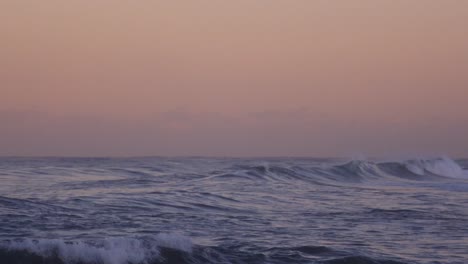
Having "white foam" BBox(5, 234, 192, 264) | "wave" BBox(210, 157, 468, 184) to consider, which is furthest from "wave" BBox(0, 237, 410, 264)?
"wave" BBox(210, 157, 468, 184)

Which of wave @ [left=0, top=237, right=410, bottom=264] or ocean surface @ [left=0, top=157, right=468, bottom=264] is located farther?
ocean surface @ [left=0, top=157, right=468, bottom=264]

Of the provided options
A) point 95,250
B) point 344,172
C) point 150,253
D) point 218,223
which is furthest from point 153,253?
point 344,172

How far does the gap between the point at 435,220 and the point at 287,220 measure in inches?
125

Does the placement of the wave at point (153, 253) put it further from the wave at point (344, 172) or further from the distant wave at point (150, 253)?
the wave at point (344, 172)

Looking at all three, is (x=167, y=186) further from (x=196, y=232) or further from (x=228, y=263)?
(x=228, y=263)

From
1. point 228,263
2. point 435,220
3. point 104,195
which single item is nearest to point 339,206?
point 435,220

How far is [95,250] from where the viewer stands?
862cm

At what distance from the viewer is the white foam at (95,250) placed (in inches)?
336

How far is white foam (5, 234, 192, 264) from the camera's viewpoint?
8.54 metres

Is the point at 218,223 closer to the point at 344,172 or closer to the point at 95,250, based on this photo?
the point at 95,250

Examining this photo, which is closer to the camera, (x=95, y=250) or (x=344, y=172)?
(x=95, y=250)

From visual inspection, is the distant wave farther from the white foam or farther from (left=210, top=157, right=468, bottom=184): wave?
(left=210, top=157, right=468, bottom=184): wave

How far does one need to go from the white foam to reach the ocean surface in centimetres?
1

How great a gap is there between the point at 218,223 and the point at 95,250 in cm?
413
